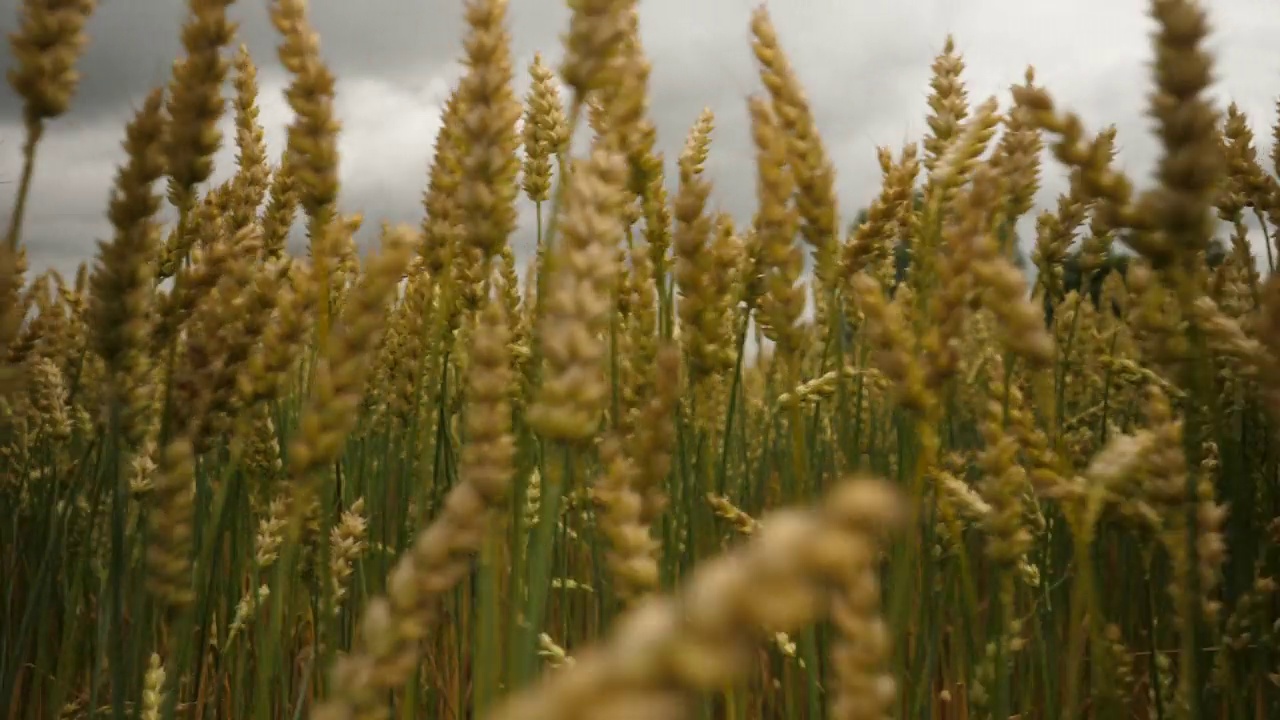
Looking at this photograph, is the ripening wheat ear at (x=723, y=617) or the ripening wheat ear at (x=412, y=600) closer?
the ripening wheat ear at (x=723, y=617)

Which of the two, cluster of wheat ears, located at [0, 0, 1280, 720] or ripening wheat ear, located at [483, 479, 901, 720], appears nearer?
ripening wheat ear, located at [483, 479, 901, 720]

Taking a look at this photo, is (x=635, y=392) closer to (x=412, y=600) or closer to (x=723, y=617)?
(x=412, y=600)

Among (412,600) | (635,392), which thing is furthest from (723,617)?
(635,392)

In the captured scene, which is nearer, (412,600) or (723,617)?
(723,617)

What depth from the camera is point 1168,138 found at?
1114 mm

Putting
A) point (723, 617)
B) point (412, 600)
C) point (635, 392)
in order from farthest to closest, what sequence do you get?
point (635, 392) → point (412, 600) → point (723, 617)

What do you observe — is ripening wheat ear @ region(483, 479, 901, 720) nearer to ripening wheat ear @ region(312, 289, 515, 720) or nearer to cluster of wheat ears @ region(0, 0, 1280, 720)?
cluster of wheat ears @ region(0, 0, 1280, 720)

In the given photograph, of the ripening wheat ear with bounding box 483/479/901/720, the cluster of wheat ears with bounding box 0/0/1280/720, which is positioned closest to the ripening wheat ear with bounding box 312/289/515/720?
the cluster of wheat ears with bounding box 0/0/1280/720

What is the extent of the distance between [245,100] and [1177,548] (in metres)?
2.09

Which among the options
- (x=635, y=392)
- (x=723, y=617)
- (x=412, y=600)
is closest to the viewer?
(x=723, y=617)

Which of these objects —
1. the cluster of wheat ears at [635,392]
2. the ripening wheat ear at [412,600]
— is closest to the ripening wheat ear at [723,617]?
the cluster of wheat ears at [635,392]

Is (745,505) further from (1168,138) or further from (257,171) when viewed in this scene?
(1168,138)

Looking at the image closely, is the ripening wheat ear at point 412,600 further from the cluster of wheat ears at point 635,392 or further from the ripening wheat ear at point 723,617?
the ripening wheat ear at point 723,617

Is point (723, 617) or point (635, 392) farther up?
point (635, 392)
